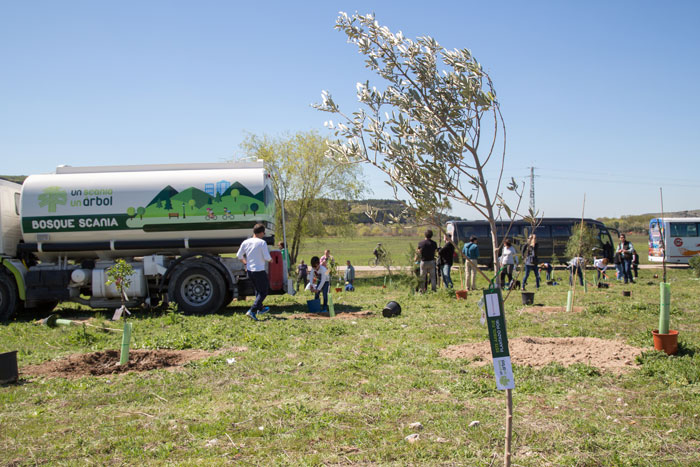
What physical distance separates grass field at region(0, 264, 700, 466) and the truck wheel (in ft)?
9.87

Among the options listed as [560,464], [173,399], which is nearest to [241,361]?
[173,399]

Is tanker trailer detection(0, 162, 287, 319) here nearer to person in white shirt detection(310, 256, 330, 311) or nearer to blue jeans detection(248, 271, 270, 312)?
person in white shirt detection(310, 256, 330, 311)

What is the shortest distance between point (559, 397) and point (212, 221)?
872 centimetres

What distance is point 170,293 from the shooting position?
11.8 m

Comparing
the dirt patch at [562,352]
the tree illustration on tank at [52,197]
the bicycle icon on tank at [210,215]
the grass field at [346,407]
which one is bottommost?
the grass field at [346,407]

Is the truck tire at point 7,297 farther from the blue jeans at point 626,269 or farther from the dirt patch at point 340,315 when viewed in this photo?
the blue jeans at point 626,269

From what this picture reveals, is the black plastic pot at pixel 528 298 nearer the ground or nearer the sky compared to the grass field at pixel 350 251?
nearer the ground

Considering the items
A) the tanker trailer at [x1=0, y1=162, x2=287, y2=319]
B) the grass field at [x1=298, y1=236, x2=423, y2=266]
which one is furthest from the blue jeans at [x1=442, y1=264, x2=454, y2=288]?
the tanker trailer at [x1=0, y1=162, x2=287, y2=319]

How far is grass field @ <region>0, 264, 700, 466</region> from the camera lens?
404cm

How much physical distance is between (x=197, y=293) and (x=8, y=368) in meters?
5.75

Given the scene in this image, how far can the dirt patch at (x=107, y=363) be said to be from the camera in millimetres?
6711

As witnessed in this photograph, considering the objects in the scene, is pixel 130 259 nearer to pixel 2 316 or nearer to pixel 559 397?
pixel 2 316

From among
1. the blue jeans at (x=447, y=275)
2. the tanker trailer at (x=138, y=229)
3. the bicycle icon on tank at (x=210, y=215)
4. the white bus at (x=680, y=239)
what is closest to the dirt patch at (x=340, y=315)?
the tanker trailer at (x=138, y=229)

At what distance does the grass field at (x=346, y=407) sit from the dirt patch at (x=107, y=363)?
9.9 inches
